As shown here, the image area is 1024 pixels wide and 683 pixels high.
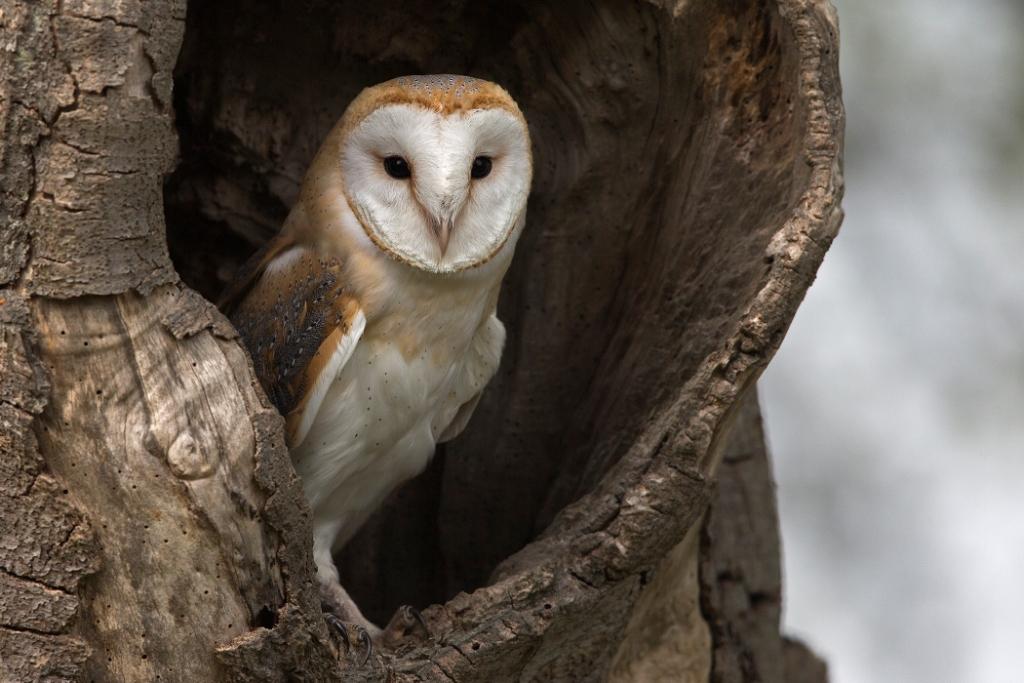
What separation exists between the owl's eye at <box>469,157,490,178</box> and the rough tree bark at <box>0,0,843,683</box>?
0.35 metres

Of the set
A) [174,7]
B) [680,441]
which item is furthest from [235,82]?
[680,441]

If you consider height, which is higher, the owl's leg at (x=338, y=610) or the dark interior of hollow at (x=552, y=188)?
the dark interior of hollow at (x=552, y=188)

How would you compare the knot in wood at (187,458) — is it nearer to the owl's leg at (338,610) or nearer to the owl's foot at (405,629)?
the owl's leg at (338,610)

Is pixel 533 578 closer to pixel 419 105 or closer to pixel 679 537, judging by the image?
pixel 679 537

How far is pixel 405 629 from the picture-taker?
1.92 metres

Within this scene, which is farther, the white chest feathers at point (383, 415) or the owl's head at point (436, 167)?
the white chest feathers at point (383, 415)

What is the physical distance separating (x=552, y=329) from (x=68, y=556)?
1.12 m

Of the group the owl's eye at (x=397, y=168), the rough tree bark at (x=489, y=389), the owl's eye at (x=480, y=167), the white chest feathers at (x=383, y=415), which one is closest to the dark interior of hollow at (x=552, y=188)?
the rough tree bark at (x=489, y=389)

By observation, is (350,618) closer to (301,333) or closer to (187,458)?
(301,333)

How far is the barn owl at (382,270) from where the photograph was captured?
1.89 meters

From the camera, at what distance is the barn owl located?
6.22 ft

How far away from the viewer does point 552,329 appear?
2428 millimetres

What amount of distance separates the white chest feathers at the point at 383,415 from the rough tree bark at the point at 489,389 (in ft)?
0.79

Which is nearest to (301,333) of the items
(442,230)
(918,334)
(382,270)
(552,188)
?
(382,270)
